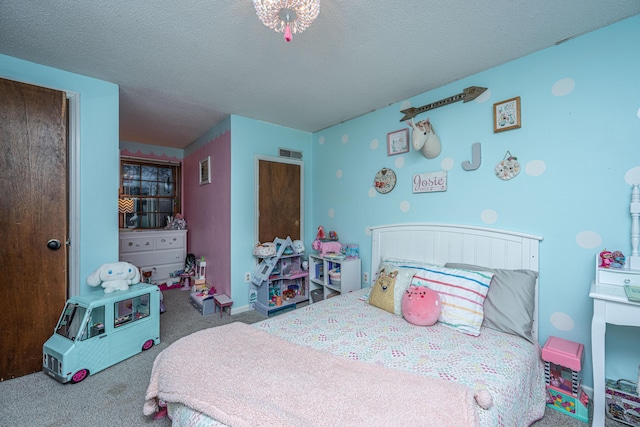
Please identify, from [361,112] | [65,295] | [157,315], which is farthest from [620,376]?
[65,295]

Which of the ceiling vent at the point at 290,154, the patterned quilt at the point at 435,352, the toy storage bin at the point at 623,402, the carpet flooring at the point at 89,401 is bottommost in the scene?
the carpet flooring at the point at 89,401

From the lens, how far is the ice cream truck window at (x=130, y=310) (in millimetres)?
2156

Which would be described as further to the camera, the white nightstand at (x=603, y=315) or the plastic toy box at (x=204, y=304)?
the plastic toy box at (x=204, y=304)

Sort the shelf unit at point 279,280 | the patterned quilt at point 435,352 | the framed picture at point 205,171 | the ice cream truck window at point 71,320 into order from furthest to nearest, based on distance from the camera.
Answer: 1. the framed picture at point 205,171
2. the shelf unit at point 279,280
3. the ice cream truck window at point 71,320
4. the patterned quilt at point 435,352

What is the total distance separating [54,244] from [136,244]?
2118 mm

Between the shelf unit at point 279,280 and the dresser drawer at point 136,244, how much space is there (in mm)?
2050

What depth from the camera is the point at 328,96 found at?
258cm

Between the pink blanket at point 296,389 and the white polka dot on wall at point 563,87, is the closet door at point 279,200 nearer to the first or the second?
the pink blanket at point 296,389

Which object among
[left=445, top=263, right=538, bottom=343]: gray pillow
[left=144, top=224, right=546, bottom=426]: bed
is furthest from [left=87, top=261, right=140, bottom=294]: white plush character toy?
[left=445, top=263, right=538, bottom=343]: gray pillow

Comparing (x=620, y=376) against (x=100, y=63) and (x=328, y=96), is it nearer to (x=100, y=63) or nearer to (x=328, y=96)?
(x=328, y=96)

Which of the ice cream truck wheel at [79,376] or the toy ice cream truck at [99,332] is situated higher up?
the toy ice cream truck at [99,332]

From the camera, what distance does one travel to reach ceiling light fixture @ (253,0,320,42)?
1.15m

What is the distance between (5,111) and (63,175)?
1.71 ft

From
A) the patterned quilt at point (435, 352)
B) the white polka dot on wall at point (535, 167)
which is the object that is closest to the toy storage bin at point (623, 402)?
the patterned quilt at point (435, 352)
